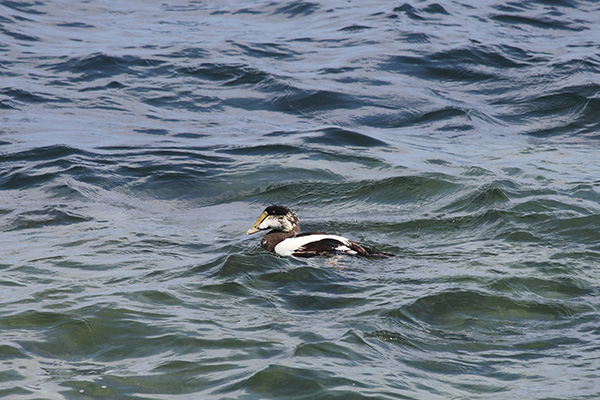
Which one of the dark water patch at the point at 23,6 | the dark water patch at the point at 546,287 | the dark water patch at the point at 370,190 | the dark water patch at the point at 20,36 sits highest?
the dark water patch at the point at 23,6

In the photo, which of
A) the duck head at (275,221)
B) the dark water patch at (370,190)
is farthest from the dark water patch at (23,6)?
the duck head at (275,221)

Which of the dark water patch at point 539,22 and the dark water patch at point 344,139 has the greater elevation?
the dark water patch at point 539,22

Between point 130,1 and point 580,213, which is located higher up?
point 130,1

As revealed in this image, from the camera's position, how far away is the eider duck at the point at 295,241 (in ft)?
25.5

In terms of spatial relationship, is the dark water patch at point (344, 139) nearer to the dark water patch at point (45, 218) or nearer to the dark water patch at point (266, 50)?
the dark water patch at point (45, 218)

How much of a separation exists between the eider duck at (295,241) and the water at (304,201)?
21 cm

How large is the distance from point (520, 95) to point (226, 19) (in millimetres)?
9707

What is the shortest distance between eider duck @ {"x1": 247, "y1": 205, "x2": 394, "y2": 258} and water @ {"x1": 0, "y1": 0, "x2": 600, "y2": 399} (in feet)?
0.70

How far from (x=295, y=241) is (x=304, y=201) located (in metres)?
2.25

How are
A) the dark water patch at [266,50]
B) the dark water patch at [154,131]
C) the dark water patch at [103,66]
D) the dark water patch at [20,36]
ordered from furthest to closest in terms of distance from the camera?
the dark water patch at [20,36], the dark water patch at [266,50], the dark water patch at [103,66], the dark water patch at [154,131]

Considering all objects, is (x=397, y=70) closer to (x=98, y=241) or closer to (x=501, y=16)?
(x=501, y=16)

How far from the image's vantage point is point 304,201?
10266 millimetres

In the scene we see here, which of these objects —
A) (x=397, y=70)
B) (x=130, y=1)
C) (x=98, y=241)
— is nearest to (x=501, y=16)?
(x=397, y=70)

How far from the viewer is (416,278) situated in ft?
23.2
